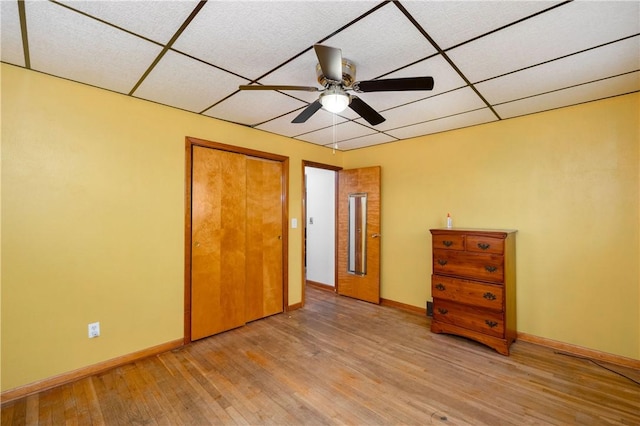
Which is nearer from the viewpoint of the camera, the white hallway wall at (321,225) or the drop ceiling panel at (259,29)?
the drop ceiling panel at (259,29)

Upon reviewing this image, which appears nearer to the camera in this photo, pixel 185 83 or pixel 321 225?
pixel 185 83

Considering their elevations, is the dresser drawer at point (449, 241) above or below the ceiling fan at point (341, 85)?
below

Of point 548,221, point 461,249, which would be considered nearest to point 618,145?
point 548,221

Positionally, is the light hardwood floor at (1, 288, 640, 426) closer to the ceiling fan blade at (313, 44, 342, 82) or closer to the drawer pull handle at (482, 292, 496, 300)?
the drawer pull handle at (482, 292, 496, 300)

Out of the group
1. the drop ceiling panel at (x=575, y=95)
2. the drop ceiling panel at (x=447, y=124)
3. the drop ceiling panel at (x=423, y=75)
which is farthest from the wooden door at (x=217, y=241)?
the drop ceiling panel at (x=575, y=95)

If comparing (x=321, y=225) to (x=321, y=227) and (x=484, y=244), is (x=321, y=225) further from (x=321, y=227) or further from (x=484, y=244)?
(x=484, y=244)

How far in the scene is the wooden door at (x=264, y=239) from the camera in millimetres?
3561

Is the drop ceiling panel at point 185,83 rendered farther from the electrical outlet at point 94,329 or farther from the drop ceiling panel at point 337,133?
the electrical outlet at point 94,329

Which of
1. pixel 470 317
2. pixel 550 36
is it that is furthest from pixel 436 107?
pixel 470 317

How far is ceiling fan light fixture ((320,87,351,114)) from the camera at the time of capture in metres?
1.95

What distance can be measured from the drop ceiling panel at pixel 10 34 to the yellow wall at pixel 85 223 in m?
0.16

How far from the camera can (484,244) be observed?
113 inches

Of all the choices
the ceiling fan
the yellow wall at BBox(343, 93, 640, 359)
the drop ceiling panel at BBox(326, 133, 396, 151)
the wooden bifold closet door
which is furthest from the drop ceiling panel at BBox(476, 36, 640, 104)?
the wooden bifold closet door

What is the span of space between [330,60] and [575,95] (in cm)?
243
